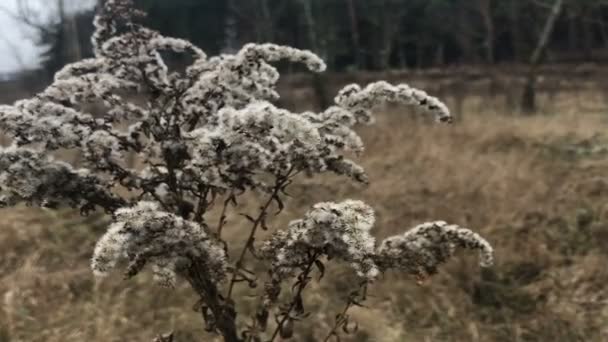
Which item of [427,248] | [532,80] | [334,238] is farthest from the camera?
[532,80]

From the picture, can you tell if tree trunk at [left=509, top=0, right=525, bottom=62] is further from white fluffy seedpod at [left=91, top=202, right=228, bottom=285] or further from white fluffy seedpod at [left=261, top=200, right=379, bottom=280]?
white fluffy seedpod at [left=91, top=202, right=228, bottom=285]

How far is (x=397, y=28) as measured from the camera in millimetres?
26016

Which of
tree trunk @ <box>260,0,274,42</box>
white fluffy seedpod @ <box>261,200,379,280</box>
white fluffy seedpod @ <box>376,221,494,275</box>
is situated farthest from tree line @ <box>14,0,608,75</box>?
white fluffy seedpod @ <box>261,200,379,280</box>

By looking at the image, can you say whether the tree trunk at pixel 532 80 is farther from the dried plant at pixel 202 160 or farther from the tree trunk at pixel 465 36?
the tree trunk at pixel 465 36

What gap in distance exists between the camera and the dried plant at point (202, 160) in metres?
2.06

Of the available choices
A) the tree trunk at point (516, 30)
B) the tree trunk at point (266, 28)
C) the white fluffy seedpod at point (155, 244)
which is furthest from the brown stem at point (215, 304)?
the tree trunk at point (516, 30)

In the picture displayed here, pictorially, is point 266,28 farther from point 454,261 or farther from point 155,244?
point 155,244

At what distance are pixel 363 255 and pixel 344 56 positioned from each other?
25.9 metres

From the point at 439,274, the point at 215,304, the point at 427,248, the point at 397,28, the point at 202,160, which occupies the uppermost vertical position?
the point at 202,160

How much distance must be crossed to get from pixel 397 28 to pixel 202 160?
24.7 metres

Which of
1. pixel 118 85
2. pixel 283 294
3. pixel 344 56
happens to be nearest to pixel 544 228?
pixel 283 294

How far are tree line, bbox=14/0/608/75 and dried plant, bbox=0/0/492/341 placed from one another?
2143cm

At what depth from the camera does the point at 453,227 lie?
237 cm

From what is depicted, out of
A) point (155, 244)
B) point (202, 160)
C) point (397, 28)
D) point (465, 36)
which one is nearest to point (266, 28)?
point (397, 28)
